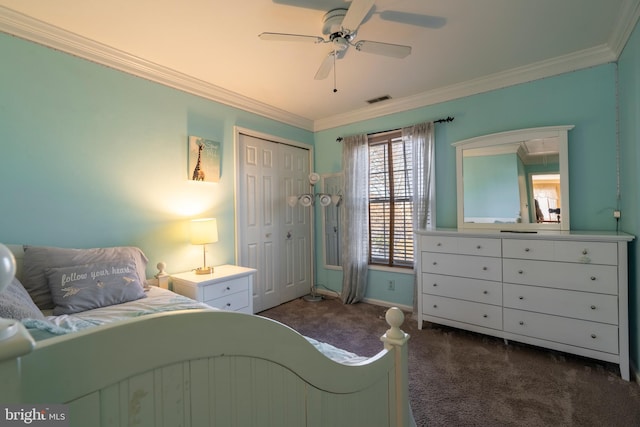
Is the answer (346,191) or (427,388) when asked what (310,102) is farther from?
(427,388)

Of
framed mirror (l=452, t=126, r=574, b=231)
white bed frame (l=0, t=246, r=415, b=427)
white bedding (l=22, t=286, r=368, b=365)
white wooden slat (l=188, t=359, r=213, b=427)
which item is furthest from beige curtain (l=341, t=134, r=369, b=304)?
white wooden slat (l=188, t=359, r=213, b=427)

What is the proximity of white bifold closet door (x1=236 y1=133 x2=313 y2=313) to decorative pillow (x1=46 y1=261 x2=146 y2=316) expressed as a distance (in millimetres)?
1427

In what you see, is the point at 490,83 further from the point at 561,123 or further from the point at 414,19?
the point at 414,19

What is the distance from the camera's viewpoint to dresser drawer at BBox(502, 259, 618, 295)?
2082mm

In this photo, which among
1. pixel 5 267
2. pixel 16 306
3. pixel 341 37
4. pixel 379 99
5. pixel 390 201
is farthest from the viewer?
pixel 390 201

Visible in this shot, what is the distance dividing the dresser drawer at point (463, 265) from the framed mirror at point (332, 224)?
1445 millimetres

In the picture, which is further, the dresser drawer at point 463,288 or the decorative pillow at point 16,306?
the dresser drawer at point 463,288

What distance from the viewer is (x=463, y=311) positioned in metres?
2.68

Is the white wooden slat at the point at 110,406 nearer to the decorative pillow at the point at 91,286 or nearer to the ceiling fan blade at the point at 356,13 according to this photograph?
the decorative pillow at the point at 91,286

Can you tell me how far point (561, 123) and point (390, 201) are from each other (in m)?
1.76

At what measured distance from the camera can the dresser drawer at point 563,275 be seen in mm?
2082

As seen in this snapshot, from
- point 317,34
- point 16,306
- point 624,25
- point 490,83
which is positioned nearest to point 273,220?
Answer: point 317,34

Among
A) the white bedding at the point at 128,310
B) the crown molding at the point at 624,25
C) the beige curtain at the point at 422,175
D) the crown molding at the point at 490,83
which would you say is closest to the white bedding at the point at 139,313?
the white bedding at the point at 128,310

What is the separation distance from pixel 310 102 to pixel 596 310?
10.7 ft
